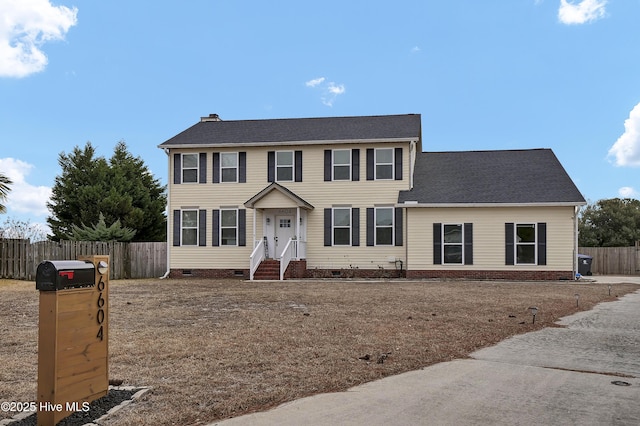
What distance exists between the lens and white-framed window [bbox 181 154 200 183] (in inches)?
998

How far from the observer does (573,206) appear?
22.1 m

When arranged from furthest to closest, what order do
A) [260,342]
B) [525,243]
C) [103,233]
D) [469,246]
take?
[103,233] → [469,246] → [525,243] → [260,342]

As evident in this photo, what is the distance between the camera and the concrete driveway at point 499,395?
4.48 m

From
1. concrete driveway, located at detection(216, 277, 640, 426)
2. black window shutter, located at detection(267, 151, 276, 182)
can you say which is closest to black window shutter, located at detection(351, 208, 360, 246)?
black window shutter, located at detection(267, 151, 276, 182)

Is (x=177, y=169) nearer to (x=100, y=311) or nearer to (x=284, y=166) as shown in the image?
(x=284, y=166)

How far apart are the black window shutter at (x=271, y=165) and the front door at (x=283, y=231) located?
5.92 feet

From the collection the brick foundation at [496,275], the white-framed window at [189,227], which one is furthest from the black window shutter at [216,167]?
the brick foundation at [496,275]

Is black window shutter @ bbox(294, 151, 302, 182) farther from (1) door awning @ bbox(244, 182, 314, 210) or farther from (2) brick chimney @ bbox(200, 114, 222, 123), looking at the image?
(2) brick chimney @ bbox(200, 114, 222, 123)

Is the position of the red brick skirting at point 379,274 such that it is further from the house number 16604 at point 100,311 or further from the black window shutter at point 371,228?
the house number 16604 at point 100,311

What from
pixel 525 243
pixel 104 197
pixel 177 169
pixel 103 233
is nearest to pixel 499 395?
pixel 525 243

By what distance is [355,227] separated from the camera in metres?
24.0

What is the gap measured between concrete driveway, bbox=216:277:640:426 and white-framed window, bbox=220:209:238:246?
1827cm

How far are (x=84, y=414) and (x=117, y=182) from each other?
32745 mm

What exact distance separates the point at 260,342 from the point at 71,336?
3314mm
